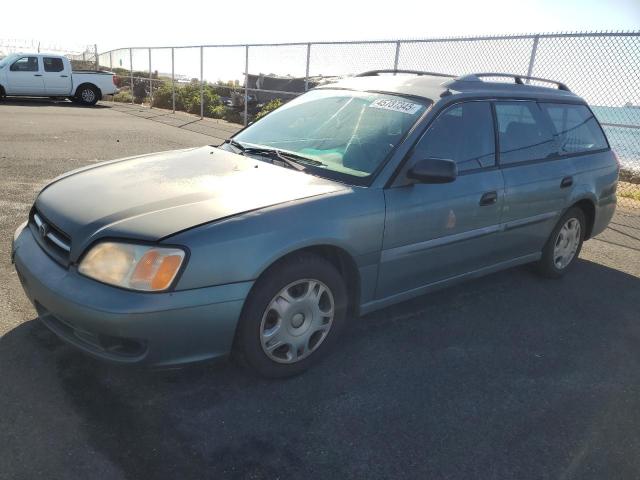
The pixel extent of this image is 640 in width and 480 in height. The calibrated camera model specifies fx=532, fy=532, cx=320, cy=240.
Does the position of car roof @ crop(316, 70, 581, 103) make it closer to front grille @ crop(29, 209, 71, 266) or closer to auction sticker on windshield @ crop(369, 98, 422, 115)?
auction sticker on windshield @ crop(369, 98, 422, 115)

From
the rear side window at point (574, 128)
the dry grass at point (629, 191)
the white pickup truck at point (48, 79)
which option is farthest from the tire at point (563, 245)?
the white pickup truck at point (48, 79)

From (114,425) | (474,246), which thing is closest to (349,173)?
(474,246)

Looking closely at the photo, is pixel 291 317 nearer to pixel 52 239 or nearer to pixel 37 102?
pixel 52 239

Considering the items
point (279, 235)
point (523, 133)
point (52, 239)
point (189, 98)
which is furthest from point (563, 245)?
point (189, 98)

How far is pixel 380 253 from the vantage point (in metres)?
3.14

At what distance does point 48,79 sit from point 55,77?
0.24m

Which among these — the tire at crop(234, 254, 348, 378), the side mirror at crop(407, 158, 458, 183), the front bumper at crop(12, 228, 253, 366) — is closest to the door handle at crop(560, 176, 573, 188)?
the side mirror at crop(407, 158, 458, 183)

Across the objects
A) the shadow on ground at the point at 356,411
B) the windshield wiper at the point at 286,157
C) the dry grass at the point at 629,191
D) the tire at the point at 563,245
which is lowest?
the dry grass at the point at 629,191

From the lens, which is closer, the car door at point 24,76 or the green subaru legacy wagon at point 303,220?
the green subaru legacy wagon at point 303,220

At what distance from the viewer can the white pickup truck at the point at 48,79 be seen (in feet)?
60.3

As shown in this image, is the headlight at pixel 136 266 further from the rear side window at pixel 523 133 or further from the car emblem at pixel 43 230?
the rear side window at pixel 523 133

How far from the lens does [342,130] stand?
355cm

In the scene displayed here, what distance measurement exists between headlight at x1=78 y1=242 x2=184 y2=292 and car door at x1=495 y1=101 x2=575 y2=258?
8.29 feet

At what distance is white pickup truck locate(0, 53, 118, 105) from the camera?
60.3 ft
